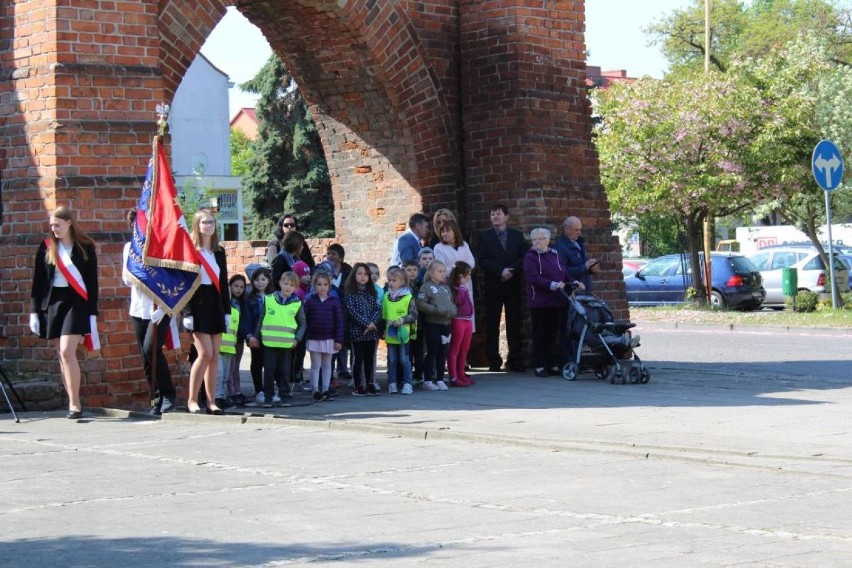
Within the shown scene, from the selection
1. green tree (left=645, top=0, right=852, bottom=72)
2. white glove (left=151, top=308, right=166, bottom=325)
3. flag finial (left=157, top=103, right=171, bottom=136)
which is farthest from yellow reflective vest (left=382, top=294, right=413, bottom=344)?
green tree (left=645, top=0, right=852, bottom=72)

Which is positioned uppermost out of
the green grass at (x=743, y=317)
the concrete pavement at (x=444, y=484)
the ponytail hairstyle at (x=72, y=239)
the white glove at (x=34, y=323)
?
the ponytail hairstyle at (x=72, y=239)

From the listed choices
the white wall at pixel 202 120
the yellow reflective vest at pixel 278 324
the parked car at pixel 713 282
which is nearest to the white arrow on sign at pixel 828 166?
the parked car at pixel 713 282

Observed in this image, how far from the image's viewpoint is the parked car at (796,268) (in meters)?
33.4

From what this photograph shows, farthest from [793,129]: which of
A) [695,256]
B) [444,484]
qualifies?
[444,484]

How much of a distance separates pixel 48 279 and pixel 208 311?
53.0 inches

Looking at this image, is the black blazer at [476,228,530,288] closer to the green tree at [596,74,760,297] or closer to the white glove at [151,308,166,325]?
the white glove at [151,308,166,325]

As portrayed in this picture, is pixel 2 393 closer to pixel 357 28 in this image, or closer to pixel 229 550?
pixel 357 28

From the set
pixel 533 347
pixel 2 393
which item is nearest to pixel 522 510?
pixel 2 393

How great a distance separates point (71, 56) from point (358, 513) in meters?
6.54

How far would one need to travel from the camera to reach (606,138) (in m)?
33.5

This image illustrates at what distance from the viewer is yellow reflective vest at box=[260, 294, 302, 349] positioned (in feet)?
43.1

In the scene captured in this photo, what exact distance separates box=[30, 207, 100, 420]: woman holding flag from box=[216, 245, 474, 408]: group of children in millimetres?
1414

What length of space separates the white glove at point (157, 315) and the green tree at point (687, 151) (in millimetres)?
20531

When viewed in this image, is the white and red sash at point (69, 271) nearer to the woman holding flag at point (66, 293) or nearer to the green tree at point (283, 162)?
the woman holding flag at point (66, 293)
